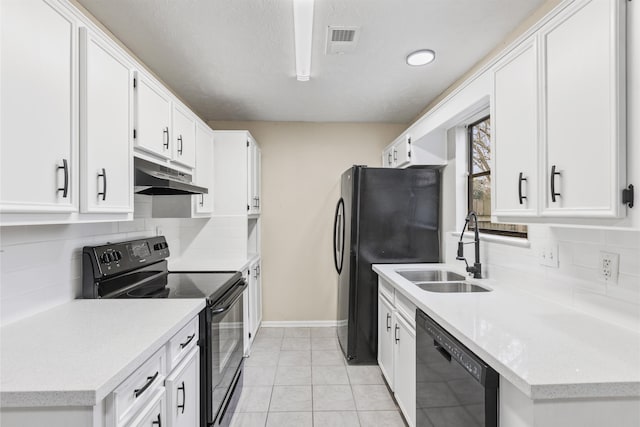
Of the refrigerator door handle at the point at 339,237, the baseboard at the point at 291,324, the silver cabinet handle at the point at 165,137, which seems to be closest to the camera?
the silver cabinet handle at the point at 165,137

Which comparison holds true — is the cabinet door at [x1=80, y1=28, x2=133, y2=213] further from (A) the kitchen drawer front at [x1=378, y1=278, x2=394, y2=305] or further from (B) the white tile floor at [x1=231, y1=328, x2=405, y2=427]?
(A) the kitchen drawer front at [x1=378, y1=278, x2=394, y2=305]

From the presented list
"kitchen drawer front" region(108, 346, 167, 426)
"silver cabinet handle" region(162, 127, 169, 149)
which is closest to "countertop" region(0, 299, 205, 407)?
"kitchen drawer front" region(108, 346, 167, 426)

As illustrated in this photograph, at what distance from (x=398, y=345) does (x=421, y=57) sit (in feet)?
6.60

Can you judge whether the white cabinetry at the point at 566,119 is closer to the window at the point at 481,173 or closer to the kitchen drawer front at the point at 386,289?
the window at the point at 481,173

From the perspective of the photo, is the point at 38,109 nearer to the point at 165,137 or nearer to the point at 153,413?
the point at 165,137

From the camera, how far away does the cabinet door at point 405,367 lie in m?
1.95

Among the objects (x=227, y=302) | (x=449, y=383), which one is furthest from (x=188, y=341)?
(x=449, y=383)

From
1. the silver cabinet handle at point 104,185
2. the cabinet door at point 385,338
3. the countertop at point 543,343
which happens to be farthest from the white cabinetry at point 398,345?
the silver cabinet handle at point 104,185

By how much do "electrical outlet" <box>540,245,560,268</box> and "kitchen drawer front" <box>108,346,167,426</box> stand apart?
73.4 inches

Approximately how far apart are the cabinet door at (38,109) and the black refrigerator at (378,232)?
217cm

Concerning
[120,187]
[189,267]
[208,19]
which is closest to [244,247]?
[189,267]

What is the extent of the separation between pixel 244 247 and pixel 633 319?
2.74 metres

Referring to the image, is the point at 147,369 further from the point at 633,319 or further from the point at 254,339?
the point at 254,339

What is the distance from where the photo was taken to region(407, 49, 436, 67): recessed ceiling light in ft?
7.53
